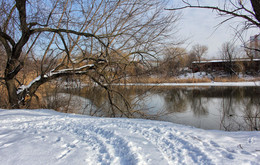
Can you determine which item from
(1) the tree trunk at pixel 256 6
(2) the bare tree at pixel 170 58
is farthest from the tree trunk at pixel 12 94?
(1) the tree trunk at pixel 256 6

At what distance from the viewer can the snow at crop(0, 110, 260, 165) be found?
2.32 meters

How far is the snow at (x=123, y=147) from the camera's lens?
232 centimetres

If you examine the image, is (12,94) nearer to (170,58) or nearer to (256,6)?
(170,58)

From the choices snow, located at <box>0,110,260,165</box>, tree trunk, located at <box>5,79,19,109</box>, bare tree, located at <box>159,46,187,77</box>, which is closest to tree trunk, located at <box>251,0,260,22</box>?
snow, located at <box>0,110,260,165</box>

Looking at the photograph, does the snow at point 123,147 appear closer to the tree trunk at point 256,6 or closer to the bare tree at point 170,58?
the tree trunk at point 256,6

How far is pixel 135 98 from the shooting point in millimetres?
8844

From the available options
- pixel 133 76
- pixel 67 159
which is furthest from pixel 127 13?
pixel 67 159

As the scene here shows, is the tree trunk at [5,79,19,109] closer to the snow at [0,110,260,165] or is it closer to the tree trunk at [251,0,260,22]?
the snow at [0,110,260,165]

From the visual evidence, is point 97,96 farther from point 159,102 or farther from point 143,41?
point 159,102

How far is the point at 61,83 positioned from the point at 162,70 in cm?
517

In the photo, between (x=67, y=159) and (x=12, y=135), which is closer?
(x=67, y=159)

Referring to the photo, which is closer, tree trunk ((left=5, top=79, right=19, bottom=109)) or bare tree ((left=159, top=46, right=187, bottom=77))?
tree trunk ((left=5, top=79, right=19, bottom=109))

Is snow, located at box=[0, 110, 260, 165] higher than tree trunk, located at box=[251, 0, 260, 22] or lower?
lower

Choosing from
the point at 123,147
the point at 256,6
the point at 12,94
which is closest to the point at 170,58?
the point at 256,6
